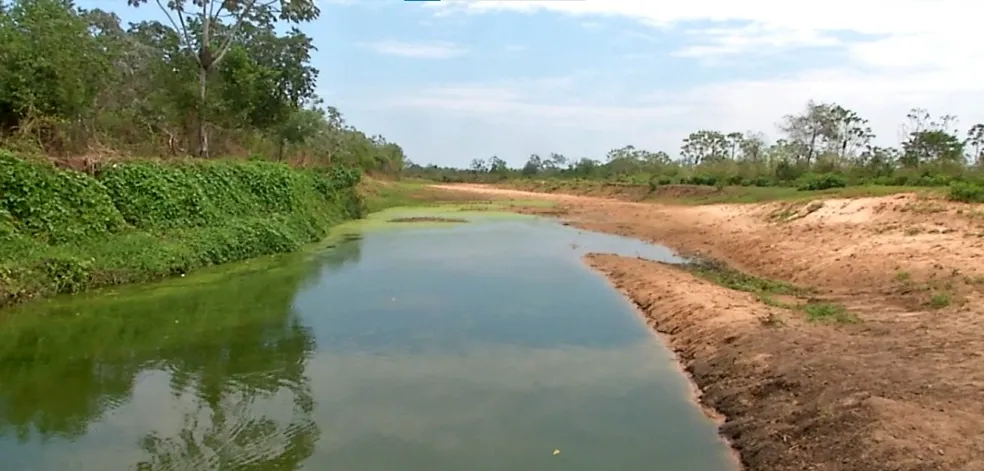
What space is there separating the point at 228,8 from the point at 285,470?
25.5m

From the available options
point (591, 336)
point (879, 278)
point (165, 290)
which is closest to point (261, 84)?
point (165, 290)

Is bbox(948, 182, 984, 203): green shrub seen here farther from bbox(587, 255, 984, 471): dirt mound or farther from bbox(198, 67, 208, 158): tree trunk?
bbox(198, 67, 208, 158): tree trunk

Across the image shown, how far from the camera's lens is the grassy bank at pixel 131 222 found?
12.7 m

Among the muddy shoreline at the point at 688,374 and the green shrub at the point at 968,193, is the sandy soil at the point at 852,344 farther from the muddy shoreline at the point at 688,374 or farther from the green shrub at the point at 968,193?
the green shrub at the point at 968,193

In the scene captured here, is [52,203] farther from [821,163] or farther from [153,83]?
[821,163]

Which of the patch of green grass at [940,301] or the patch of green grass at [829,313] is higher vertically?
the patch of green grass at [940,301]

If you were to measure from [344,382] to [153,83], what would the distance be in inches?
839

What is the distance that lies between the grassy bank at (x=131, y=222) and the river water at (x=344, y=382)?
2.00 feet

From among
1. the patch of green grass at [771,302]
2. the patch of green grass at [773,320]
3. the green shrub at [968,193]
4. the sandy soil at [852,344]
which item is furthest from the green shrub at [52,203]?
the green shrub at [968,193]

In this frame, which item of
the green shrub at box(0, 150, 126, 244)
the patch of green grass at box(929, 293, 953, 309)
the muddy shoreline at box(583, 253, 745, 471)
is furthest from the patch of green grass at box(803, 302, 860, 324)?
the green shrub at box(0, 150, 126, 244)

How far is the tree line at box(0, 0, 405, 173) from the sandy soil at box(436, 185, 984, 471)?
43.5 feet

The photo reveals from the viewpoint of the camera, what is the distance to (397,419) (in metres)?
7.46

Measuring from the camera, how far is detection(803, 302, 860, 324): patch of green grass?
9812mm

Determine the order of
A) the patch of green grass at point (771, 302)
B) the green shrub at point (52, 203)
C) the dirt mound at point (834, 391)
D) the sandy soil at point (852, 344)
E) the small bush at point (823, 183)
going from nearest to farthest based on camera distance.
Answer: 1. the dirt mound at point (834, 391)
2. the sandy soil at point (852, 344)
3. the patch of green grass at point (771, 302)
4. the green shrub at point (52, 203)
5. the small bush at point (823, 183)
